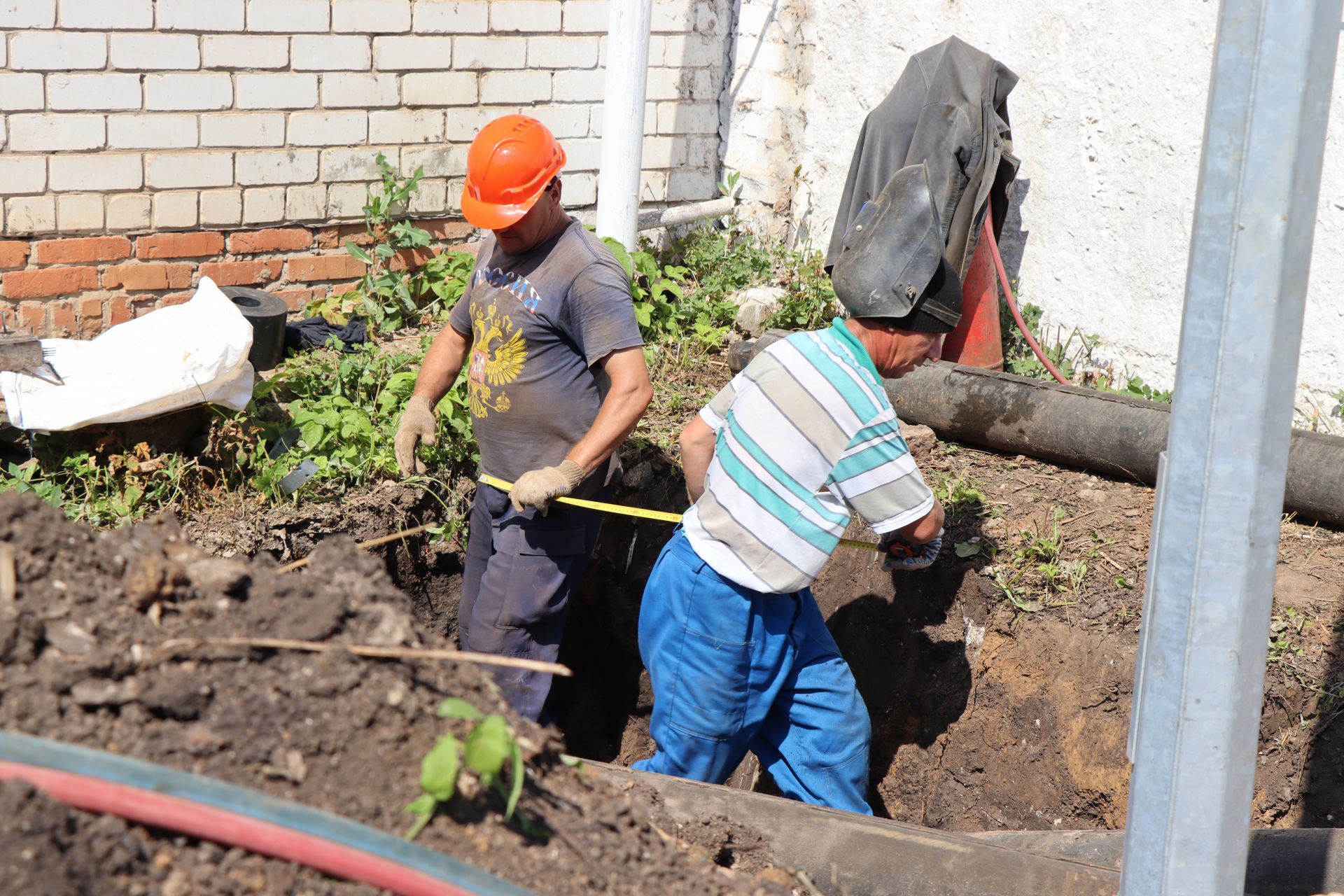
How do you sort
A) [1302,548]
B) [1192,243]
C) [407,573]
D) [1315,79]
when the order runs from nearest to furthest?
[1315,79]
[1192,243]
[1302,548]
[407,573]

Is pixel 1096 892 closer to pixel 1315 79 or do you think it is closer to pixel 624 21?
pixel 1315 79

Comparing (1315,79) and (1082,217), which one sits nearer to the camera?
(1315,79)

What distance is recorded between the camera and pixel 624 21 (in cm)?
560

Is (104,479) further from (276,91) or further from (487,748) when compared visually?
(487,748)

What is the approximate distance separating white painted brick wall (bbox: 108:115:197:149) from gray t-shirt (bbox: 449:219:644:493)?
204 centimetres

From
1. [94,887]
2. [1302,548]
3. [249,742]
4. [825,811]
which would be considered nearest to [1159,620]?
[825,811]

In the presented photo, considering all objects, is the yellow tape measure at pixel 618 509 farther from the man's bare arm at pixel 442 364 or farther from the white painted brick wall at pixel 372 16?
the white painted brick wall at pixel 372 16

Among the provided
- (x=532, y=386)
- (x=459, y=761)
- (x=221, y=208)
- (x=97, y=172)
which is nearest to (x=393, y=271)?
(x=221, y=208)

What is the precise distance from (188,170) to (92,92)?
→ 48 centimetres

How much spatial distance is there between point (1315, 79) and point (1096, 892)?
5.83 feet

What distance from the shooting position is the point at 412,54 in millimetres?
5500

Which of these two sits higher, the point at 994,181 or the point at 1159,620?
the point at 994,181

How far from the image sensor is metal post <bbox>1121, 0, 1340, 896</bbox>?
1.60 metres

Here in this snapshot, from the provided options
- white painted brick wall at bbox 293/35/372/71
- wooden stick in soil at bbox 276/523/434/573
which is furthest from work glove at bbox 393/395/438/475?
white painted brick wall at bbox 293/35/372/71
